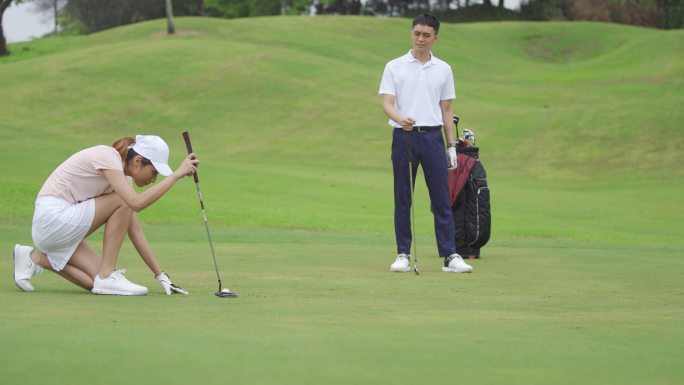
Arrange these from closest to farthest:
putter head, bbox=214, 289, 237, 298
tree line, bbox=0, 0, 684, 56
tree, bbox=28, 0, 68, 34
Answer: putter head, bbox=214, 289, 237, 298, tree line, bbox=0, 0, 684, 56, tree, bbox=28, 0, 68, 34

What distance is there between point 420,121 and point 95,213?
10.7 ft

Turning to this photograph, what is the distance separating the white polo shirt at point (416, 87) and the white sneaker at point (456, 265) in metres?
1.16

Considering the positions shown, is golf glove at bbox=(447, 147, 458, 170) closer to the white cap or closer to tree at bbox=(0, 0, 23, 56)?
the white cap

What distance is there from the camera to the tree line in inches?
3068

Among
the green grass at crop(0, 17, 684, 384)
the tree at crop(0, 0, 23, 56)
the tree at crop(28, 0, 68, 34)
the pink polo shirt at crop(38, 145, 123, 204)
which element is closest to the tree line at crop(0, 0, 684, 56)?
the tree at crop(28, 0, 68, 34)

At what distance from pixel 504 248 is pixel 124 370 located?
962cm

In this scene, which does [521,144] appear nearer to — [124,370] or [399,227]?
[399,227]

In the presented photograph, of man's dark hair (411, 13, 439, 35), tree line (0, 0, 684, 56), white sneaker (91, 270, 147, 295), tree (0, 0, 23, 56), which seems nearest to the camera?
white sneaker (91, 270, 147, 295)

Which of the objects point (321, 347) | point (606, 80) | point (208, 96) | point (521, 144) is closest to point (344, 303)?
point (321, 347)

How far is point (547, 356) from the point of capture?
522cm

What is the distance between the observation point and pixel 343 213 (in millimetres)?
20438

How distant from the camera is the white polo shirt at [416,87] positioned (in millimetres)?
10344

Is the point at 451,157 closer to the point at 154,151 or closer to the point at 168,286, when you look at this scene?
the point at 154,151

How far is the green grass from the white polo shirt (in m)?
1.38
